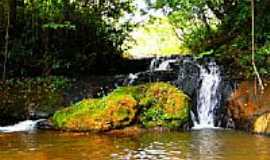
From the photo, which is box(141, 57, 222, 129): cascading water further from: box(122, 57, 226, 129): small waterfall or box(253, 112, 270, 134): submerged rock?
box(253, 112, 270, 134): submerged rock

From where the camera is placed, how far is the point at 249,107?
543 inches

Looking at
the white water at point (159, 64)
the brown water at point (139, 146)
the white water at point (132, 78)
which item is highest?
the white water at point (159, 64)

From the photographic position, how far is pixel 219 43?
18.6 m

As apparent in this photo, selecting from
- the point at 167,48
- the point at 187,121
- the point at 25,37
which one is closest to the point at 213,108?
the point at 187,121

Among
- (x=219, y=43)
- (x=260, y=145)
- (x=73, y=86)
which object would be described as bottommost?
(x=260, y=145)

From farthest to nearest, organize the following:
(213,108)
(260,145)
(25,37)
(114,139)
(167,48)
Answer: (167,48) < (25,37) < (213,108) < (114,139) < (260,145)

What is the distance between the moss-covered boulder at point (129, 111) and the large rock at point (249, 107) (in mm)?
1286

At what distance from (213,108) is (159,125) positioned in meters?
2.11

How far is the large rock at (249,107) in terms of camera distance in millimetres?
13367

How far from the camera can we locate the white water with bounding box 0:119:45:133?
14109mm

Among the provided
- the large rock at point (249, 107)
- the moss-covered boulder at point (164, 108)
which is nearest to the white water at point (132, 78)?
the moss-covered boulder at point (164, 108)

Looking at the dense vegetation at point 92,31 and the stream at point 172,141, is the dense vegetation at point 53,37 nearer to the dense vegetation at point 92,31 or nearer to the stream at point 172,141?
the dense vegetation at point 92,31

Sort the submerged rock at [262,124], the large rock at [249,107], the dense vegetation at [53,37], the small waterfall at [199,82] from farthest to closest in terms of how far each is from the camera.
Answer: the dense vegetation at [53,37] → the small waterfall at [199,82] → the large rock at [249,107] → the submerged rock at [262,124]

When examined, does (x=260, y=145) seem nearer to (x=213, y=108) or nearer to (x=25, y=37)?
(x=213, y=108)
